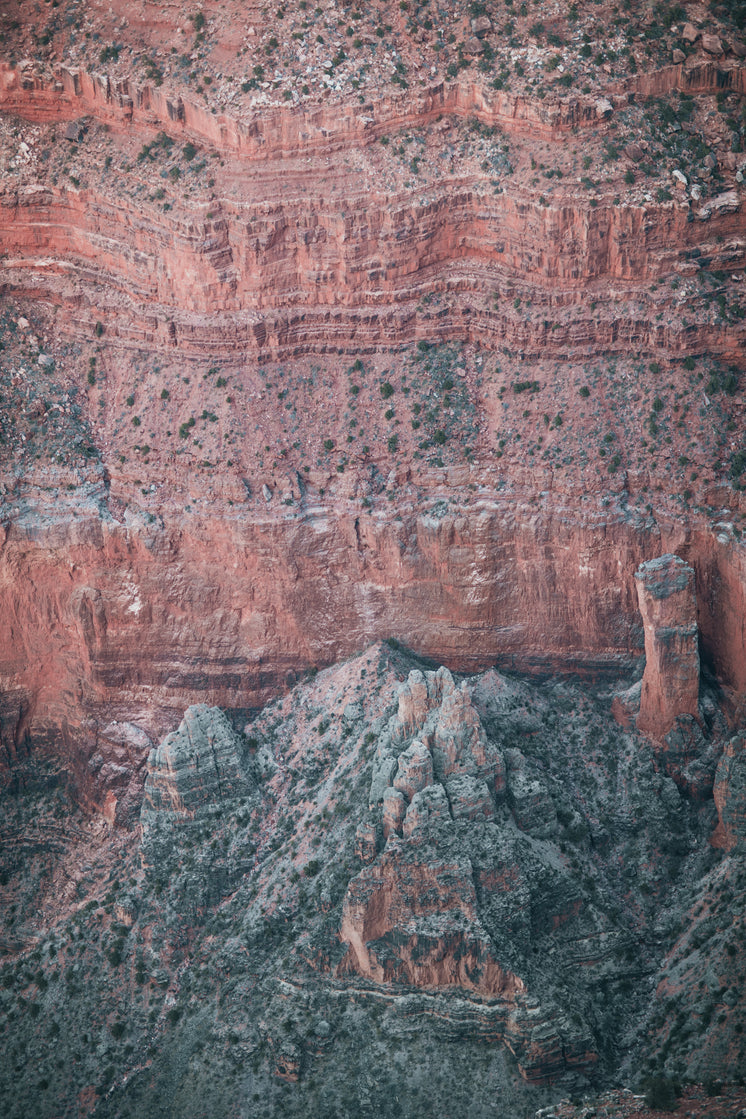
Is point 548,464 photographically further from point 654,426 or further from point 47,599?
point 47,599

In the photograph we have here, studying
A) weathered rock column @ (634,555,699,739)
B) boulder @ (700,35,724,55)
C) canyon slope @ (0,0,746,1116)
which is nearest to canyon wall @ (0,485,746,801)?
canyon slope @ (0,0,746,1116)

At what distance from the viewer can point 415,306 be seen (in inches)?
3553

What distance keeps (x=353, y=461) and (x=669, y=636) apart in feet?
54.8

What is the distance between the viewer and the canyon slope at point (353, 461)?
83.1 metres

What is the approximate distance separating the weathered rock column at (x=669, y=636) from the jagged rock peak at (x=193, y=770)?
1868 centimetres

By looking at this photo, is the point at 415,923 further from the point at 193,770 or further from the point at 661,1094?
the point at 193,770

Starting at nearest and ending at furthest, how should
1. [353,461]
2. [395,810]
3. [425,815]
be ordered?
[425,815] → [395,810] → [353,461]

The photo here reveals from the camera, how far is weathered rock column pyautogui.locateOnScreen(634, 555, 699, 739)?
8275cm

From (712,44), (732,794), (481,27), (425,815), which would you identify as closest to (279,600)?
(425,815)

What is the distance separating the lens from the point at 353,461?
8919cm

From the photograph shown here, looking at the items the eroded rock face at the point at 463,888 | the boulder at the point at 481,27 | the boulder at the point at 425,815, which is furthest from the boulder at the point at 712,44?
the boulder at the point at 425,815

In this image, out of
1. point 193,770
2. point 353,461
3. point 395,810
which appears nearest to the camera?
point 395,810

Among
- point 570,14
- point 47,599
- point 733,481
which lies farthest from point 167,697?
point 570,14

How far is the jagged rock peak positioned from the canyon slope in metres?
0.15
